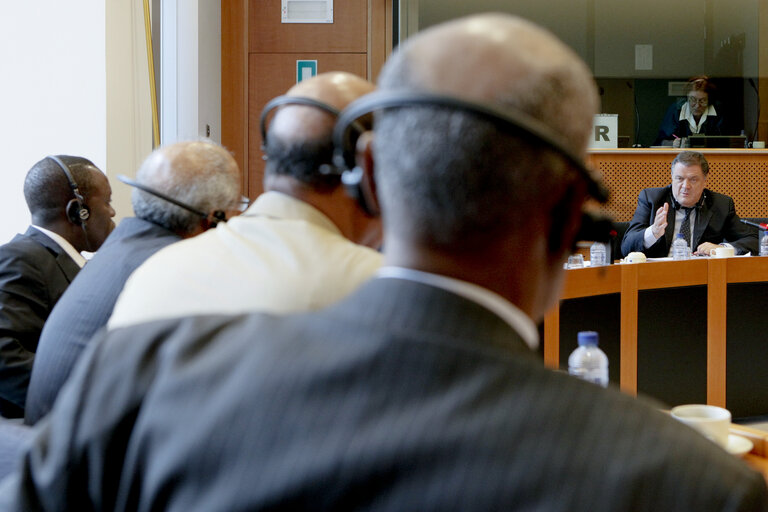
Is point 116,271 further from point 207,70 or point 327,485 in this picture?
point 207,70

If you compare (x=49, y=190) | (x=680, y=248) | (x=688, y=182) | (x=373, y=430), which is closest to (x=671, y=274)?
(x=680, y=248)

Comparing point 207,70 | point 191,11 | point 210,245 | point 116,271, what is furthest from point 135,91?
point 210,245

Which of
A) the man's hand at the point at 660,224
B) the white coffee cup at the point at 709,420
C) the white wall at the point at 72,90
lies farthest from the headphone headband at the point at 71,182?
the man's hand at the point at 660,224

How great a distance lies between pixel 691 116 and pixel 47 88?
6.66 metres

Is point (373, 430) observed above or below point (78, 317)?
above

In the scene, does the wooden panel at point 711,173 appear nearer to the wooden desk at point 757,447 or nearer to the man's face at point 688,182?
the man's face at point 688,182

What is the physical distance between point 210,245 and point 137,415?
75cm

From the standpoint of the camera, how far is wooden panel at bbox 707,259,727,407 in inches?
161

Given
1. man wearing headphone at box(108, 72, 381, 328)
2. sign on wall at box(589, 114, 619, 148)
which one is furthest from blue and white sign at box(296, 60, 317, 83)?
man wearing headphone at box(108, 72, 381, 328)

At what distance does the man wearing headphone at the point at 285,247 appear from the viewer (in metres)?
1.28

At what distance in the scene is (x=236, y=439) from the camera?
2.00 feet

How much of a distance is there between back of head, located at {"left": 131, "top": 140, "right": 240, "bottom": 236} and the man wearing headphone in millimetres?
688

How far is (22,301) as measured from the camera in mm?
2602

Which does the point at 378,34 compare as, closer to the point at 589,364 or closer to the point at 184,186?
the point at 184,186
